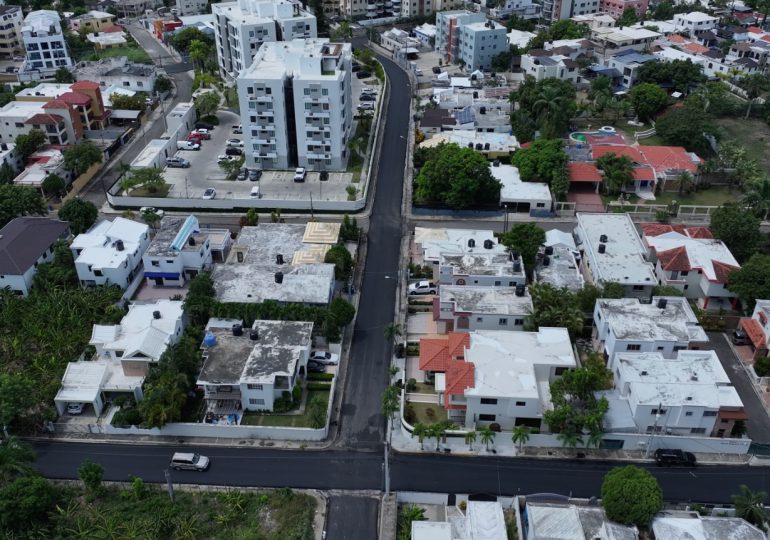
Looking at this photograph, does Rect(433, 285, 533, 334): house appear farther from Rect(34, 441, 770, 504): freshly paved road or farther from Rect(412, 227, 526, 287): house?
Rect(34, 441, 770, 504): freshly paved road

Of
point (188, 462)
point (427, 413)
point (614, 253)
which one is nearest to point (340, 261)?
point (427, 413)

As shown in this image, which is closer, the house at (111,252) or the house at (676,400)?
the house at (676,400)

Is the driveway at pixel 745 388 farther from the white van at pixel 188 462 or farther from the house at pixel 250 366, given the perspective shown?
the white van at pixel 188 462

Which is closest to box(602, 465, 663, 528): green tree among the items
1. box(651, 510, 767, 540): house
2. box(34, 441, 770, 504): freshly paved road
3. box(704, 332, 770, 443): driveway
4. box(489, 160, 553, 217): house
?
box(651, 510, 767, 540): house

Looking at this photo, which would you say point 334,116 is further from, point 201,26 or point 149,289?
point 201,26

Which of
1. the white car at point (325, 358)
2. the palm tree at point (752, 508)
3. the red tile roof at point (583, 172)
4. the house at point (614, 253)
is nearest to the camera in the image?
the palm tree at point (752, 508)

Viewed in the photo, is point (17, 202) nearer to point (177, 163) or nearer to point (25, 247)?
point (25, 247)

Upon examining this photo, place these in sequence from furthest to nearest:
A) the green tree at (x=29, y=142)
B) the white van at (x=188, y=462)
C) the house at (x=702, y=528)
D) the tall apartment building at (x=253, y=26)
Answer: the tall apartment building at (x=253, y=26), the green tree at (x=29, y=142), the white van at (x=188, y=462), the house at (x=702, y=528)

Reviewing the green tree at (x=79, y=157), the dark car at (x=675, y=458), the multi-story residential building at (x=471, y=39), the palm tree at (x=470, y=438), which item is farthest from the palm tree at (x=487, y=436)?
the multi-story residential building at (x=471, y=39)
